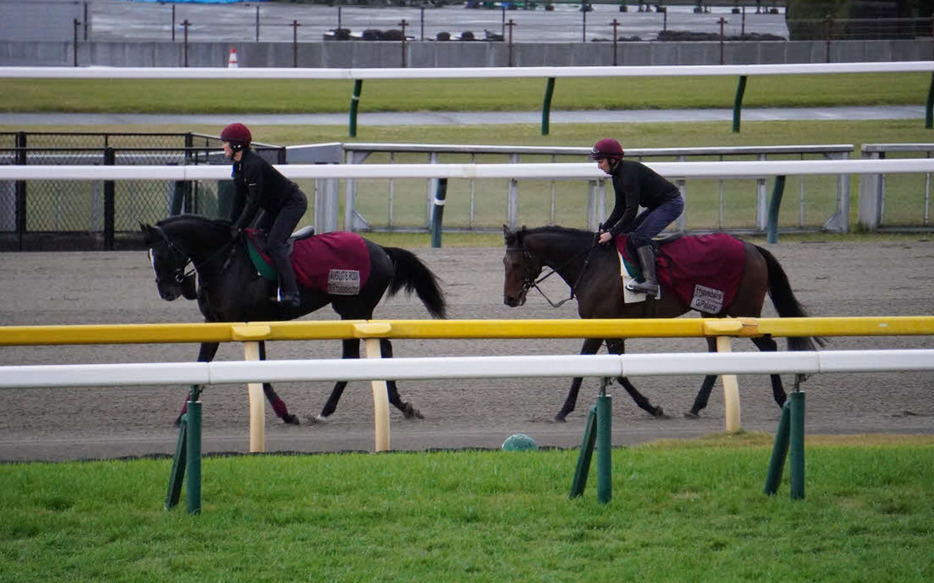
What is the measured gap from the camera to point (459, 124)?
16141 millimetres

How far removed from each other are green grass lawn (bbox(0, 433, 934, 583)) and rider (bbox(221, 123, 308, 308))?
2.73 meters

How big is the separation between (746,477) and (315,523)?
6.57 feet

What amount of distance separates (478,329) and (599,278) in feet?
10.1

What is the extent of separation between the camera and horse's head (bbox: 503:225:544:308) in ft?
30.6

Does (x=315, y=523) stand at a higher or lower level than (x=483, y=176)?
lower

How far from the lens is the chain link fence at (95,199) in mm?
13430

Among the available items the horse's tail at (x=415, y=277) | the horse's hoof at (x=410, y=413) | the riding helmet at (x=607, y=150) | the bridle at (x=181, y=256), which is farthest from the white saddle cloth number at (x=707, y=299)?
the bridle at (x=181, y=256)

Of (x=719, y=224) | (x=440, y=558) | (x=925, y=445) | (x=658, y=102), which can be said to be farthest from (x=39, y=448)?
(x=658, y=102)

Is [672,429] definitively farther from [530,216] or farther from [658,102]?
[658,102]

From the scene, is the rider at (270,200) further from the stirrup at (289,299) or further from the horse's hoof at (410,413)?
the horse's hoof at (410,413)

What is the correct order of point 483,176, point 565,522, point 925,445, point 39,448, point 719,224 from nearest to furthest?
point 565,522 → point 925,445 → point 39,448 → point 483,176 → point 719,224

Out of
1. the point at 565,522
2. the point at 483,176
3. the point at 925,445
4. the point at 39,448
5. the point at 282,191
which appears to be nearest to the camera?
the point at 565,522

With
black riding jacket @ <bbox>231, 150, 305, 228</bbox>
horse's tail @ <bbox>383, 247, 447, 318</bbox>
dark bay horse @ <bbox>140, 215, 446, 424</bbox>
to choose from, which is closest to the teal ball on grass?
dark bay horse @ <bbox>140, 215, 446, 424</bbox>

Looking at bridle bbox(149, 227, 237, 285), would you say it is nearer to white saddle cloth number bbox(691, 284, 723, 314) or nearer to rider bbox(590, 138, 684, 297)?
rider bbox(590, 138, 684, 297)
